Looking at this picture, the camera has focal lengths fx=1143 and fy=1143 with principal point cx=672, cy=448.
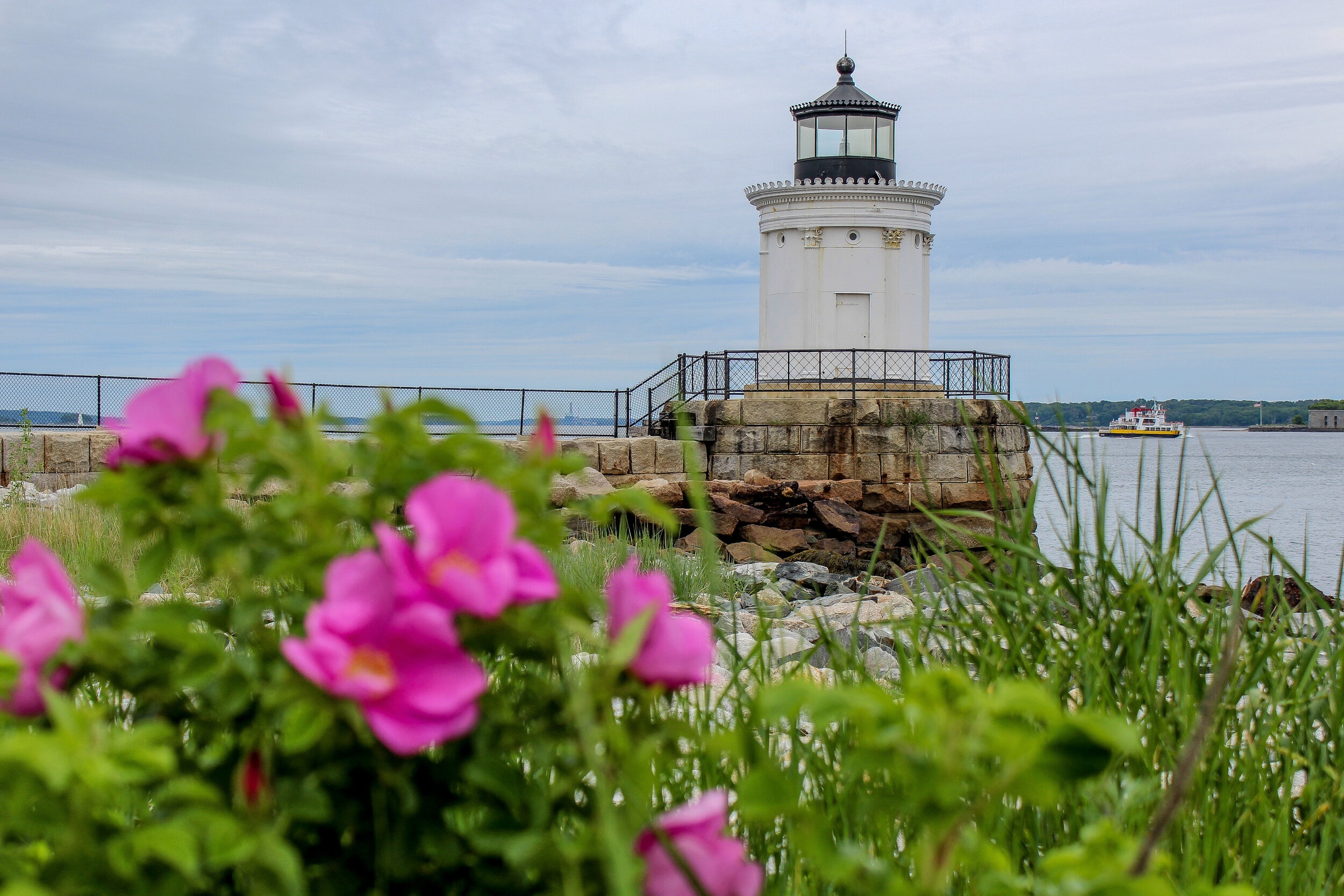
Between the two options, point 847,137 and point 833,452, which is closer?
point 833,452

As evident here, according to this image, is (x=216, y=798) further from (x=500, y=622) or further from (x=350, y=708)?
(x=500, y=622)

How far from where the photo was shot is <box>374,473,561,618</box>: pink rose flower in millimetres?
889

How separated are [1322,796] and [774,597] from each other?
16.4 ft

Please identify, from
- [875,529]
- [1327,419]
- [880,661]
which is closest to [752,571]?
[880,661]

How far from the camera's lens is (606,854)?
34.7 inches

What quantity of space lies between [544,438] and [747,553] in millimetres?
13851

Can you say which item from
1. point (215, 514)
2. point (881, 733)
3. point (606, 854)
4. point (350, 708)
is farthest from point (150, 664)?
point (881, 733)

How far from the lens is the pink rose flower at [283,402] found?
3.45 feet

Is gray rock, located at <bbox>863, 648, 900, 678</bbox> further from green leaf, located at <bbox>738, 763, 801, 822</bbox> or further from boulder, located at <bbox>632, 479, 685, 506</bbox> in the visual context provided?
boulder, located at <bbox>632, 479, 685, 506</bbox>

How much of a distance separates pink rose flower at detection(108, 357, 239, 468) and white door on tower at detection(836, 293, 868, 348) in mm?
24365

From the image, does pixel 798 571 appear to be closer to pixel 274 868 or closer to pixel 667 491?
pixel 667 491

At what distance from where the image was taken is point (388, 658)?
887mm

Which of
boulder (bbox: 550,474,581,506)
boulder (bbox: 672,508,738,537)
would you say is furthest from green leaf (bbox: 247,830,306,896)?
boulder (bbox: 672,508,738,537)

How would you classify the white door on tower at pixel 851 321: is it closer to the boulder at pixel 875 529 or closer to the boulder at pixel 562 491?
the boulder at pixel 875 529
